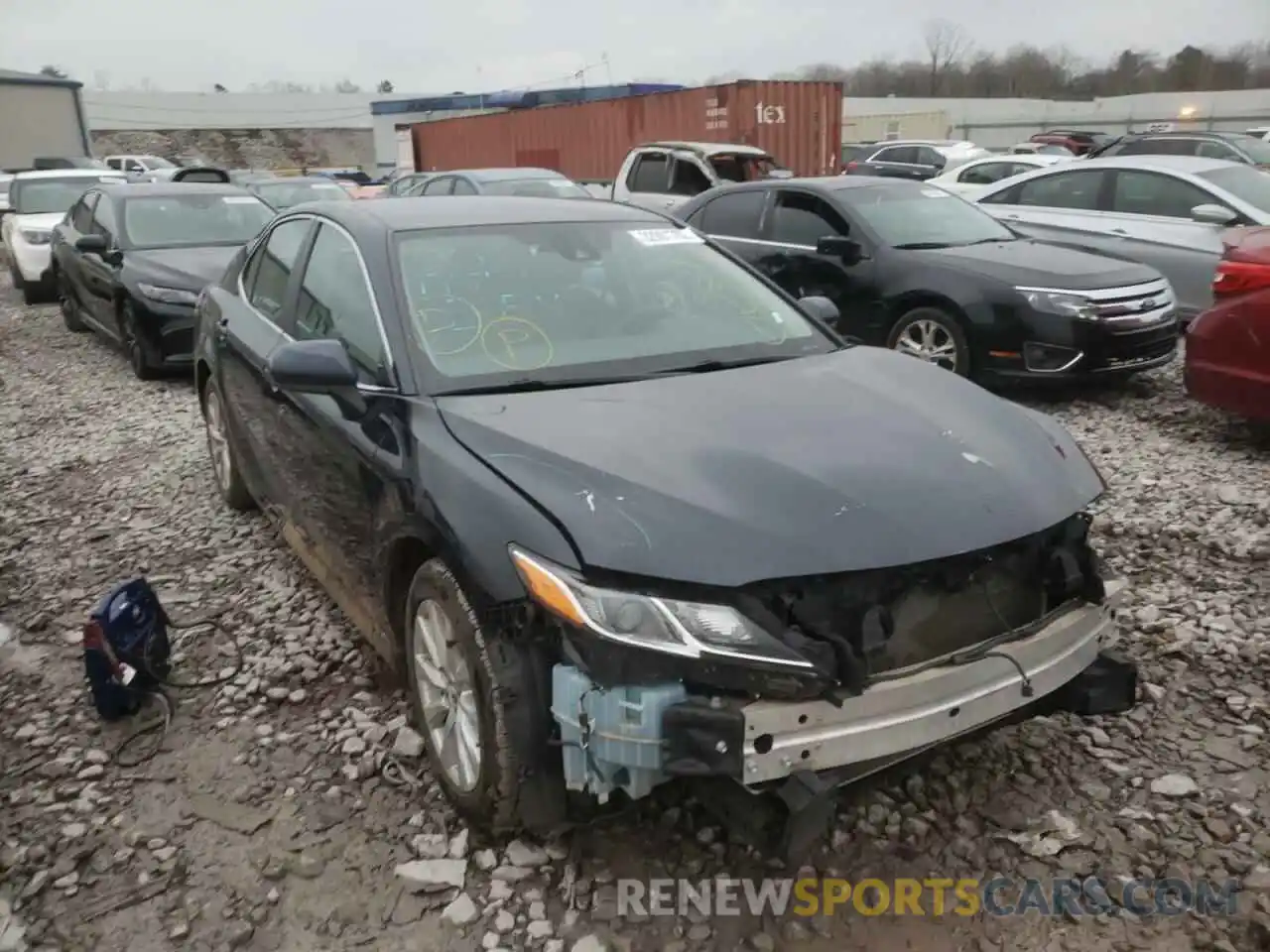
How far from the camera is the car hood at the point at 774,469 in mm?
2350

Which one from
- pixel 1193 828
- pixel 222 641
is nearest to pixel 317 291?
pixel 222 641

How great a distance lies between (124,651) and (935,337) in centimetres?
548

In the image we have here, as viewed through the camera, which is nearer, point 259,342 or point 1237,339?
point 259,342

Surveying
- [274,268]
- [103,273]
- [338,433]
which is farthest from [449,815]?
[103,273]

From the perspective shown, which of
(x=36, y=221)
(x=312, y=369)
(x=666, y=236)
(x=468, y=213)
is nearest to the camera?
(x=312, y=369)

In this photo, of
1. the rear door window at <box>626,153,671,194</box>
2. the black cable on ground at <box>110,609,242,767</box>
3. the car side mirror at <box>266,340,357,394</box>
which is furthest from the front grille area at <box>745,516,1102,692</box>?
the rear door window at <box>626,153,671,194</box>

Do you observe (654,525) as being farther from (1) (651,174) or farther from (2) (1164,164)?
(1) (651,174)

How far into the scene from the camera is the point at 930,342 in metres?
7.12

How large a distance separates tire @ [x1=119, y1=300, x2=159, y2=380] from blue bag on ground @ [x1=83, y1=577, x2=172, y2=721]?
5.11 meters

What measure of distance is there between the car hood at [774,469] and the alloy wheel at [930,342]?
12.8 ft

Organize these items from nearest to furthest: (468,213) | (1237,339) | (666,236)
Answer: (468,213) < (666,236) < (1237,339)

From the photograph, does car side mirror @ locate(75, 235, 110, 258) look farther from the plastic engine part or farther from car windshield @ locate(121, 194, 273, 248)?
the plastic engine part

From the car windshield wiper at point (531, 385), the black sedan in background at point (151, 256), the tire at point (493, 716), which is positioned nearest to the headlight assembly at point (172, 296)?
the black sedan in background at point (151, 256)

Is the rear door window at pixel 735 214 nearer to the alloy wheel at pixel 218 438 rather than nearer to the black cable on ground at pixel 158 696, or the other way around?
the alloy wheel at pixel 218 438
